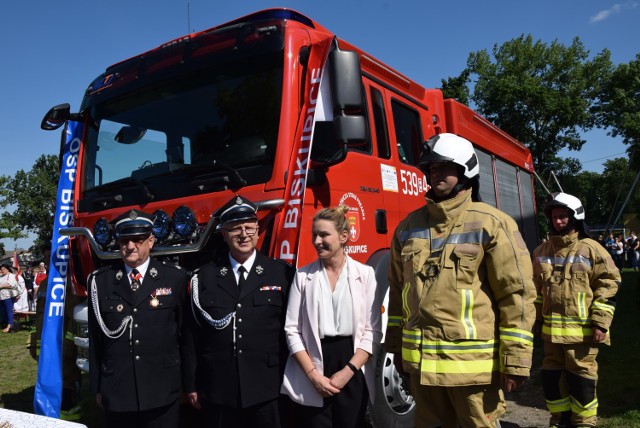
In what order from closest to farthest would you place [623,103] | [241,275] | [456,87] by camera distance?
[241,275]
[456,87]
[623,103]

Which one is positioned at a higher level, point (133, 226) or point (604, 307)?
point (133, 226)

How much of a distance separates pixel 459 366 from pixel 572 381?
93.9 inches

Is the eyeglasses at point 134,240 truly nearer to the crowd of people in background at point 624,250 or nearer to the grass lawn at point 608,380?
the grass lawn at point 608,380

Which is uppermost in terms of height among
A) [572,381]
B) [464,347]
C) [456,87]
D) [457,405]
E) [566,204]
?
[456,87]

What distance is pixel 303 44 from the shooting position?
3.58 metres

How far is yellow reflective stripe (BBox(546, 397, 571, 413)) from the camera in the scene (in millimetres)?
4344

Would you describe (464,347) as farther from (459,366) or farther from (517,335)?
(517,335)

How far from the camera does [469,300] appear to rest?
244 cm

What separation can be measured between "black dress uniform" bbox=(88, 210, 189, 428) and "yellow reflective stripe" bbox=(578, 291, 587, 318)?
3.06 metres

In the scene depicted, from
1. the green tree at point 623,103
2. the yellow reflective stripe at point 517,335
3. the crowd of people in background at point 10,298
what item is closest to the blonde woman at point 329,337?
the yellow reflective stripe at point 517,335

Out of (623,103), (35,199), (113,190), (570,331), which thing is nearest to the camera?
(113,190)

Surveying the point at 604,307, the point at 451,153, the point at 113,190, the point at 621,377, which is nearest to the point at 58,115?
the point at 113,190

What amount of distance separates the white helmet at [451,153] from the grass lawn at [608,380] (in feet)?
10.5

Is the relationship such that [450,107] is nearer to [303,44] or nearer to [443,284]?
[303,44]
